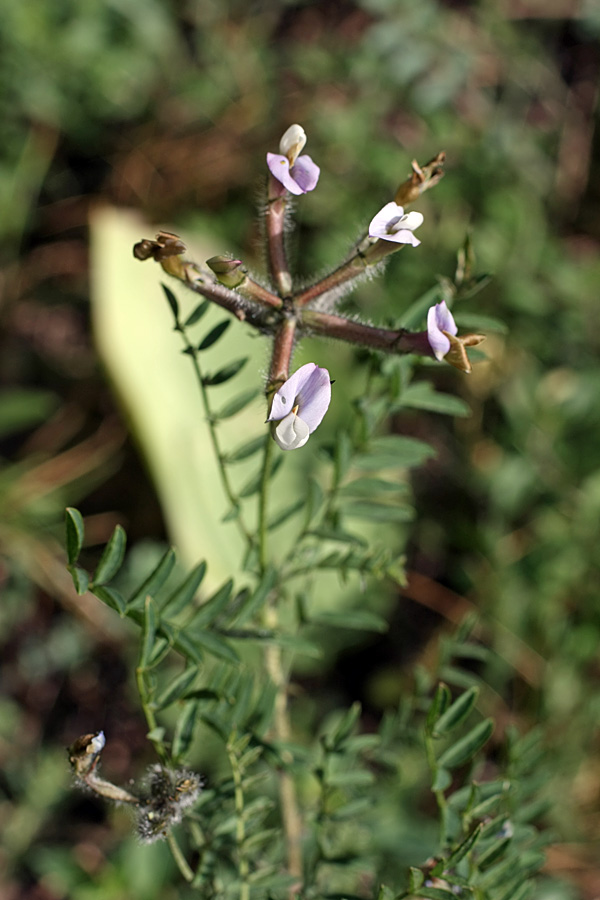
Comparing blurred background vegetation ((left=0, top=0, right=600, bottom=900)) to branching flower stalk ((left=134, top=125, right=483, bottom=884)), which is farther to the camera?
blurred background vegetation ((left=0, top=0, right=600, bottom=900))

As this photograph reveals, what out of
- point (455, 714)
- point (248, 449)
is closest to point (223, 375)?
point (248, 449)

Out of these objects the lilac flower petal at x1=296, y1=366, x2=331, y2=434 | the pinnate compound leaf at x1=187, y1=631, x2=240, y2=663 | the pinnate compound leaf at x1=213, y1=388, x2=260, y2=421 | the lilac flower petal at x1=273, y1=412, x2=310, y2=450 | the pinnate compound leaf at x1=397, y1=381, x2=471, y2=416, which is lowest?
the pinnate compound leaf at x1=187, y1=631, x2=240, y2=663

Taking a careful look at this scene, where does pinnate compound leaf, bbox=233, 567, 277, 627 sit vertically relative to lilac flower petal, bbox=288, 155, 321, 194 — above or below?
below

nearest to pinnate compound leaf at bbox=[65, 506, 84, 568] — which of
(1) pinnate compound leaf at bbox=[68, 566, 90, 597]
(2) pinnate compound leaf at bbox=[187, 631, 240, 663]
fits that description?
(1) pinnate compound leaf at bbox=[68, 566, 90, 597]

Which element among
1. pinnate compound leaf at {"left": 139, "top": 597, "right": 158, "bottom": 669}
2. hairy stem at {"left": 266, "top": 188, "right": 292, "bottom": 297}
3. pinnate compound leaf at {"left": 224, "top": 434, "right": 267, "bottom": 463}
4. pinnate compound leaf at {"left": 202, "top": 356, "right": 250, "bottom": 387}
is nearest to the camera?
pinnate compound leaf at {"left": 139, "top": 597, "right": 158, "bottom": 669}

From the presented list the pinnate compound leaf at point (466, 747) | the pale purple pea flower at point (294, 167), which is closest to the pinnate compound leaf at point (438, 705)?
the pinnate compound leaf at point (466, 747)

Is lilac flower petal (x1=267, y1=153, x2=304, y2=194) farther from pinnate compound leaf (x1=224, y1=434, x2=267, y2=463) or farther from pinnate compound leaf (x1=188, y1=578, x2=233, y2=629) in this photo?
pinnate compound leaf (x1=188, y1=578, x2=233, y2=629)

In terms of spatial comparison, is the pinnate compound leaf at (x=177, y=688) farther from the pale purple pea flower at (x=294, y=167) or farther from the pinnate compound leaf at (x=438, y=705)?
the pale purple pea flower at (x=294, y=167)

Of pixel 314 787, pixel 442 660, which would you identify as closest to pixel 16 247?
pixel 314 787
